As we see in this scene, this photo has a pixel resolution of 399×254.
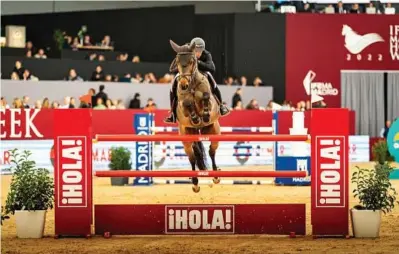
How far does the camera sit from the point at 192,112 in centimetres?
948

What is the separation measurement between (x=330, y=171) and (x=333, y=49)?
17.6 m

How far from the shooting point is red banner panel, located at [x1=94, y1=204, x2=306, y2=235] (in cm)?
880

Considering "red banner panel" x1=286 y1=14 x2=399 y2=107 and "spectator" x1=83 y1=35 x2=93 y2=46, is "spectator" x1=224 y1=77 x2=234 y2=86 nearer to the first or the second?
"red banner panel" x1=286 y1=14 x2=399 y2=107

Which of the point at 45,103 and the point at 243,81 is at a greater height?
the point at 243,81

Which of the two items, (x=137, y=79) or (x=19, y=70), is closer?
(x=19, y=70)

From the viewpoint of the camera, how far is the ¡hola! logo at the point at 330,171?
862 cm

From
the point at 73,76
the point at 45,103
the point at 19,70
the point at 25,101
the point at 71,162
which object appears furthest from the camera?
the point at 73,76

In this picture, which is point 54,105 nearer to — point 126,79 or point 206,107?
point 126,79

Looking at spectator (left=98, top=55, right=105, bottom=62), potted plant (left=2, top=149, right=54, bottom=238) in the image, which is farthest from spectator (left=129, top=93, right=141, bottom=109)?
potted plant (left=2, top=149, right=54, bottom=238)

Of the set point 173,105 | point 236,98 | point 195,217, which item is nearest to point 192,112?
point 173,105

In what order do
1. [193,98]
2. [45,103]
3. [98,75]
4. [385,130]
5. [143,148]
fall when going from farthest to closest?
[385,130] < [98,75] < [45,103] < [143,148] < [193,98]

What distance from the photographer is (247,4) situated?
27.7 metres

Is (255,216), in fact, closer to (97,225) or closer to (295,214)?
(295,214)

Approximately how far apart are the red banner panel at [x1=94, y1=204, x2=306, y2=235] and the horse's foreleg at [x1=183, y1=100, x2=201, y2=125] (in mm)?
1201
